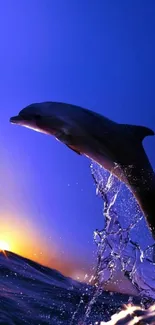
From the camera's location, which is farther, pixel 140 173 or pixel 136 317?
pixel 140 173

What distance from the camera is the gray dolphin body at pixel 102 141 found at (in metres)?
5.43

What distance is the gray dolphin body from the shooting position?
5.43 m

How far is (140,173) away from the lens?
5574 millimetres

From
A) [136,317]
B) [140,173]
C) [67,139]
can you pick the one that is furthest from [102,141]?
[136,317]

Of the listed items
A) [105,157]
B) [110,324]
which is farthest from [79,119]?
[110,324]

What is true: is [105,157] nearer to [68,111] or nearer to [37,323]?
[68,111]

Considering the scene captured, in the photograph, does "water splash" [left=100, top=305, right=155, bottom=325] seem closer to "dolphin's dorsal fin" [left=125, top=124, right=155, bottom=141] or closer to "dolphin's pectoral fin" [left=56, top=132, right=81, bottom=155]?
"dolphin's pectoral fin" [left=56, top=132, right=81, bottom=155]

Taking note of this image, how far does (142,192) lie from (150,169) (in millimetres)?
437

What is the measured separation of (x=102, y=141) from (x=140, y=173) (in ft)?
2.40

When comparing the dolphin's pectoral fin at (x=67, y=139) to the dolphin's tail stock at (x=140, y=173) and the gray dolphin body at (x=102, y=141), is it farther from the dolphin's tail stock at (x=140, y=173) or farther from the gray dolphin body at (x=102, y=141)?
the dolphin's tail stock at (x=140, y=173)

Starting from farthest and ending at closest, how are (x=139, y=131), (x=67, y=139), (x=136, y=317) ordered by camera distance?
(x=139, y=131) → (x=67, y=139) → (x=136, y=317)

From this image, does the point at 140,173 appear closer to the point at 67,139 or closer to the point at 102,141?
the point at 102,141

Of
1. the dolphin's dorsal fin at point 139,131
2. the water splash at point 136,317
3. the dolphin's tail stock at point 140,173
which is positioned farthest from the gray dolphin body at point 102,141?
the water splash at point 136,317

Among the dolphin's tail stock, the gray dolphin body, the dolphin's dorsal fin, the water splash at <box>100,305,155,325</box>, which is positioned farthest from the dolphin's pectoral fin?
→ the water splash at <box>100,305,155,325</box>
